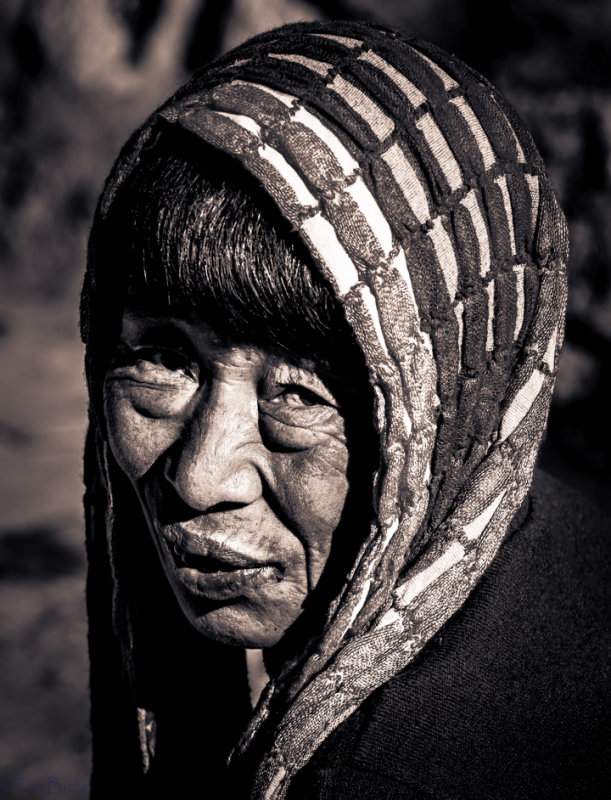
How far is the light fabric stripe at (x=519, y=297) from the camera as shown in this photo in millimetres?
1200

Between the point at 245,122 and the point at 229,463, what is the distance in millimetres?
451

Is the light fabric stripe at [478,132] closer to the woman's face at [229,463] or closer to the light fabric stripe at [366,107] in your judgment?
the light fabric stripe at [366,107]

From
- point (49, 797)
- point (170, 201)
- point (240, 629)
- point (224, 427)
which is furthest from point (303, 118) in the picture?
point (49, 797)

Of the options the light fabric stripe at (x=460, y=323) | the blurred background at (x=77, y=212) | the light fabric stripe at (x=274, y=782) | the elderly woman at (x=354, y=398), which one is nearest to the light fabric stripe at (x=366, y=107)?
the elderly woman at (x=354, y=398)

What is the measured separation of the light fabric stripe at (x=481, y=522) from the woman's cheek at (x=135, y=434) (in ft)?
1.44

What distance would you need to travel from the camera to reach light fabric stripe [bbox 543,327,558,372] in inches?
48.9

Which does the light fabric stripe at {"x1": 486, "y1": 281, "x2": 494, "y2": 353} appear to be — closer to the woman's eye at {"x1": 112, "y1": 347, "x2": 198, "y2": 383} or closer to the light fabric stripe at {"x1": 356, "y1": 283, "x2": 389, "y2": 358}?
the light fabric stripe at {"x1": 356, "y1": 283, "x2": 389, "y2": 358}

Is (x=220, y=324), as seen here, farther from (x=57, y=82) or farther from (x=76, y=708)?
(x=57, y=82)

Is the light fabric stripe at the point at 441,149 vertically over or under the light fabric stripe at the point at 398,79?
under

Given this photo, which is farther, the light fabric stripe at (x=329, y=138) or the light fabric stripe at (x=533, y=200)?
the light fabric stripe at (x=533, y=200)

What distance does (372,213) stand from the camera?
1.06 m

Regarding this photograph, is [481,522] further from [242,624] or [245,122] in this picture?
[245,122]

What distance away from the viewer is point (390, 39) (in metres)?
1.22

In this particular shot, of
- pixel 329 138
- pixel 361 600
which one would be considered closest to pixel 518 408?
pixel 361 600
